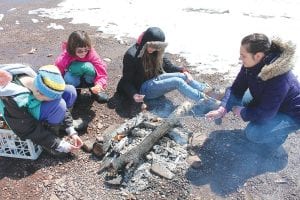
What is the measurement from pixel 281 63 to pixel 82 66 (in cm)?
236

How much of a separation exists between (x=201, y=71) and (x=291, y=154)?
2.15 meters

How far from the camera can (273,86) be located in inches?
148

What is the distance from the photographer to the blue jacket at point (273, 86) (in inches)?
143

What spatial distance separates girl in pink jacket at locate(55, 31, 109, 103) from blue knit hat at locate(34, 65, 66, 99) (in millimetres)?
936

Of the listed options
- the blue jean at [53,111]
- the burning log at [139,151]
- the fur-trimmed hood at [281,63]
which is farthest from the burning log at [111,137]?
the fur-trimmed hood at [281,63]

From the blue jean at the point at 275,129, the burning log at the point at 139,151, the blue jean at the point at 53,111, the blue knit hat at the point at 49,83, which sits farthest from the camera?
the blue jean at the point at 275,129

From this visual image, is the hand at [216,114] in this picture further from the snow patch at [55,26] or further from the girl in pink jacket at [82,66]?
the snow patch at [55,26]

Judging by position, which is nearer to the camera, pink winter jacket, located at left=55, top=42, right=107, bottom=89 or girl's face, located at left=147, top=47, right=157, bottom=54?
girl's face, located at left=147, top=47, right=157, bottom=54

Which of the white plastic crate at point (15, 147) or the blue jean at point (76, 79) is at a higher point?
the blue jean at point (76, 79)

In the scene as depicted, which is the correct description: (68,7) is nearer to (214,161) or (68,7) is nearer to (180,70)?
(180,70)

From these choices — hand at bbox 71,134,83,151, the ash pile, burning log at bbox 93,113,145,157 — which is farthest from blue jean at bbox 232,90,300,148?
hand at bbox 71,134,83,151

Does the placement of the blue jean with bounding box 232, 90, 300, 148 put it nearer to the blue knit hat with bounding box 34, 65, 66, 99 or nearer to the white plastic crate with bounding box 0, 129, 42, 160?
the blue knit hat with bounding box 34, 65, 66, 99

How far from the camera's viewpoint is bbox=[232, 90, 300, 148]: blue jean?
13.3 feet

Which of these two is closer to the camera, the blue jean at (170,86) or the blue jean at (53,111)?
the blue jean at (53,111)
